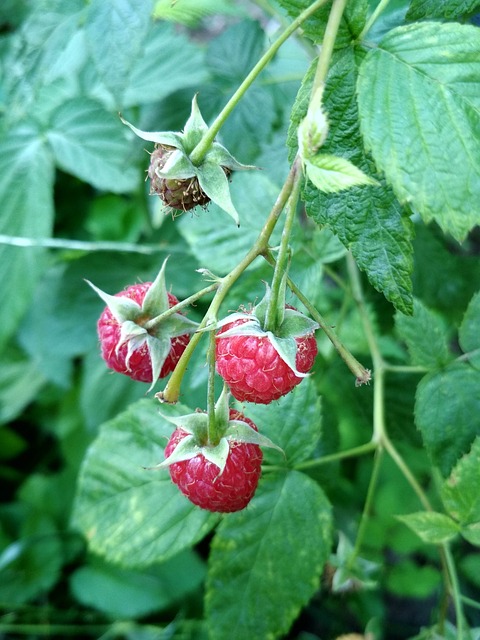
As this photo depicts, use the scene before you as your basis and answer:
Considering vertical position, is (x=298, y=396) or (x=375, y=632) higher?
(x=298, y=396)

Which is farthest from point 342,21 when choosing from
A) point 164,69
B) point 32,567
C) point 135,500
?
point 32,567

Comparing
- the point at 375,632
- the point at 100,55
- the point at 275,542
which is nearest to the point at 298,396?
the point at 275,542

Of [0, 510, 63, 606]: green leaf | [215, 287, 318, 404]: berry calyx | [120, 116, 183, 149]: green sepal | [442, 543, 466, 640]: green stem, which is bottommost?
[0, 510, 63, 606]: green leaf

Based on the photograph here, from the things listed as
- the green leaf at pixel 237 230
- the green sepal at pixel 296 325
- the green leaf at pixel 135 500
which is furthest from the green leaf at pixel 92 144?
the green sepal at pixel 296 325

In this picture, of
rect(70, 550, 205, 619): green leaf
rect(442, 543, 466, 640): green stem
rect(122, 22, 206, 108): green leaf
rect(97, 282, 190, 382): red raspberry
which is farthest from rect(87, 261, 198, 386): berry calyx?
rect(70, 550, 205, 619): green leaf

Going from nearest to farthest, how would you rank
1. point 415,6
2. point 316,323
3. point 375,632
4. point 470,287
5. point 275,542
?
1. point 316,323
2. point 415,6
3. point 275,542
4. point 375,632
5. point 470,287

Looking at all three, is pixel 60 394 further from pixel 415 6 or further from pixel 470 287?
pixel 415 6

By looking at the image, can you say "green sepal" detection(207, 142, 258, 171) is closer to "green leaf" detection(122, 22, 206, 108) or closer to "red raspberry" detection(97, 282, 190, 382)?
"red raspberry" detection(97, 282, 190, 382)
